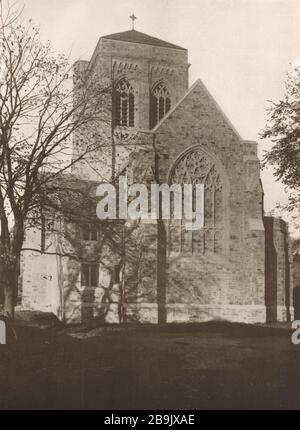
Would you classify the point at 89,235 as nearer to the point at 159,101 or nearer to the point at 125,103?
the point at 125,103

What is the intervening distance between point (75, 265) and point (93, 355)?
14.9 meters

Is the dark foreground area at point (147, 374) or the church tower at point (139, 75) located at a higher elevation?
the church tower at point (139, 75)

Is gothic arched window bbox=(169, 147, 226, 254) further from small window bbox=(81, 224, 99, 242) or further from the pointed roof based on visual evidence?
the pointed roof

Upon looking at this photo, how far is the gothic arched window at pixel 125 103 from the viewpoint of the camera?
39.0 m

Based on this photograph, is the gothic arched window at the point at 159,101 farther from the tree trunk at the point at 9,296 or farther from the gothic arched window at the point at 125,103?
the tree trunk at the point at 9,296

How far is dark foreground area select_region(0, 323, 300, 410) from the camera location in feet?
37.7

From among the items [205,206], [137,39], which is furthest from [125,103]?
[205,206]

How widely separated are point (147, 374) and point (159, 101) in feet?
98.1

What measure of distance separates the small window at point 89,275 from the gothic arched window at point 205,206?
16.0ft

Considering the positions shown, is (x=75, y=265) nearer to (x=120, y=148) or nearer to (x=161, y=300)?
(x=161, y=300)

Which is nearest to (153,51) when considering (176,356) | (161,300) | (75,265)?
(75,265)

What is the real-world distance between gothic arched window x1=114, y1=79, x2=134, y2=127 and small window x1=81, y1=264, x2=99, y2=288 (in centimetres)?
1232

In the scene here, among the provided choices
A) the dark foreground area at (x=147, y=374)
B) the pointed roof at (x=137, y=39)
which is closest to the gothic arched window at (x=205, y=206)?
the dark foreground area at (x=147, y=374)

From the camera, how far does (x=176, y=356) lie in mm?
16438
